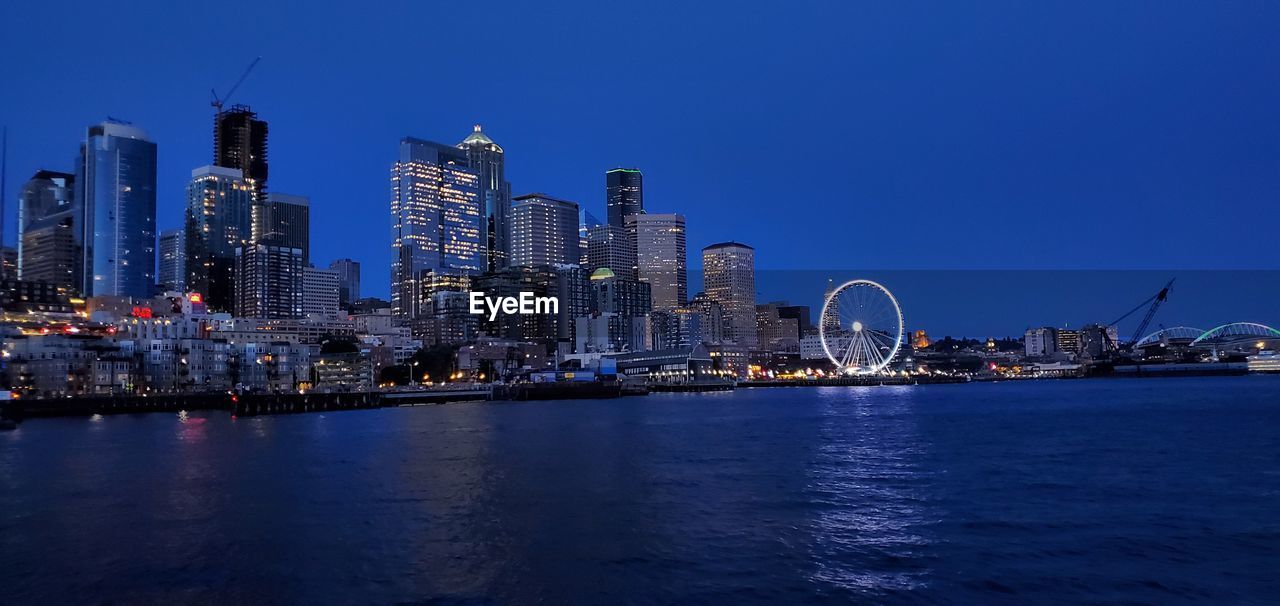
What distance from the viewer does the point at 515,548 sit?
74.6ft

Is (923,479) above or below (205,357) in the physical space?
below

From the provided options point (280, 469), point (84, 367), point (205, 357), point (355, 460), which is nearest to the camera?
point (280, 469)

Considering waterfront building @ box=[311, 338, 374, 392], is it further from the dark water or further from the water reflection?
the water reflection

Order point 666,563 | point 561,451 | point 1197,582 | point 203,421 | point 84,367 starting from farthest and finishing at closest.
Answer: point 84,367
point 203,421
point 561,451
point 666,563
point 1197,582

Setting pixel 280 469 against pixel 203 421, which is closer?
pixel 280 469

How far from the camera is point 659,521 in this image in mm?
26062

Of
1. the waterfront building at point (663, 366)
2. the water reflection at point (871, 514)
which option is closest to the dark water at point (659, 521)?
the water reflection at point (871, 514)

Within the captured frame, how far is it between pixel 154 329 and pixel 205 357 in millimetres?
13562

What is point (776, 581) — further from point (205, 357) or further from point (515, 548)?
point (205, 357)

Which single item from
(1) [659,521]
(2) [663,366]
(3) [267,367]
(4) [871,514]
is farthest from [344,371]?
(4) [871,514]

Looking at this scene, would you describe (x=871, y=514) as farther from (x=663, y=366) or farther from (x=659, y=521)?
(x=663, y=366)

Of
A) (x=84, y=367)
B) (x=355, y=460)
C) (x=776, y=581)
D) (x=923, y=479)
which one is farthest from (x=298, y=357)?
(x=776, y=581)

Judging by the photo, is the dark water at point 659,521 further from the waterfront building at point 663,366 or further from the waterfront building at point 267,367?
the waterfront building at point 663,366

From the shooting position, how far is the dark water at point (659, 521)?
752 inches
